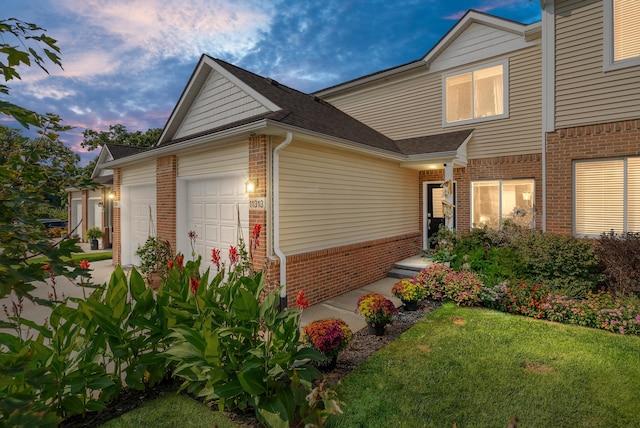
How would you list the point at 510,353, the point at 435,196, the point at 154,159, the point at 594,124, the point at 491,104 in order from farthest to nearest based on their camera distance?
the point at 435,196, the point at 491,104, the point at 154,159, the point at 594,124, the point at 510,353

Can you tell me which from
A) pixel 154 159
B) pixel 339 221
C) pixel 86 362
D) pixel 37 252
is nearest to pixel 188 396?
pixel 86 362

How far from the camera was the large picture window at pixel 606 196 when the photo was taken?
24.0ft

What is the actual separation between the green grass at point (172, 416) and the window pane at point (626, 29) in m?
10.6

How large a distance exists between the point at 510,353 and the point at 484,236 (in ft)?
15.6

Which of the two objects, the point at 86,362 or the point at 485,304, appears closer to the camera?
the point at 86,362

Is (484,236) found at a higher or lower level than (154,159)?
lower

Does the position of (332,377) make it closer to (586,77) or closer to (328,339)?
(328,339)

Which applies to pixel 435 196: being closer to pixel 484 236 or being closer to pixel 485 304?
pixel 484 236

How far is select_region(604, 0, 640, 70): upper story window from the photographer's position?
7215 millimetres

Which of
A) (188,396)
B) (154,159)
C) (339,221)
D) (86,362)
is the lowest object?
(188,396)

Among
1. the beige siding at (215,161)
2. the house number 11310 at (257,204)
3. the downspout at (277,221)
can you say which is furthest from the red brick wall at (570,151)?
the beige siding at (215,161)

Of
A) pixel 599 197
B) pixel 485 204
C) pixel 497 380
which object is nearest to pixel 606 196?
pixel 599 197

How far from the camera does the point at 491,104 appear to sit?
33.8ft

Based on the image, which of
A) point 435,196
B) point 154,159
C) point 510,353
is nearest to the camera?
point 510,353
